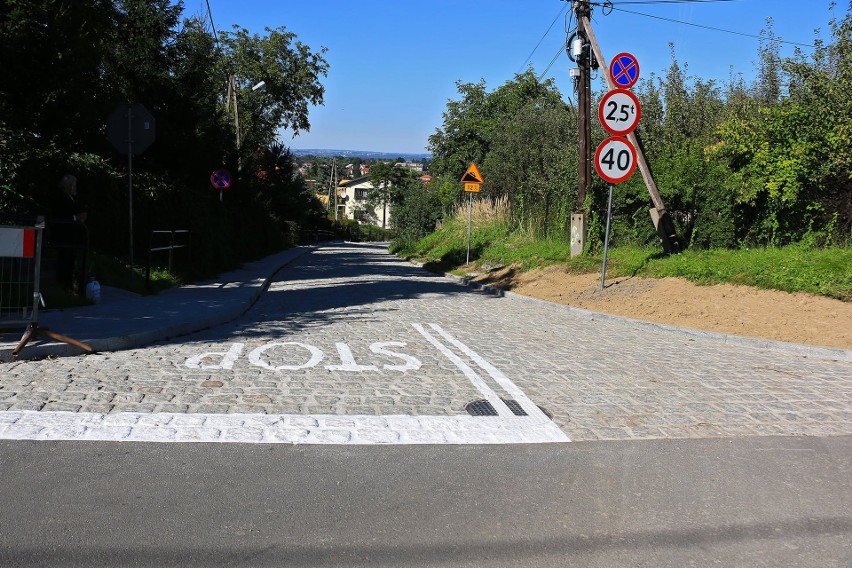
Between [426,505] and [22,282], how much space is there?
623cm

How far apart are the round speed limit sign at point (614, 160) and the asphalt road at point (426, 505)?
869 cm

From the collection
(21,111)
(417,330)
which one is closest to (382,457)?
(417,330)

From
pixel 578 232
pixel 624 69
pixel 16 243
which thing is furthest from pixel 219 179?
pixel 16 243

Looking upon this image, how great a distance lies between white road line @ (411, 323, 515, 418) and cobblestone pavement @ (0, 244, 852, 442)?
0.06 feet

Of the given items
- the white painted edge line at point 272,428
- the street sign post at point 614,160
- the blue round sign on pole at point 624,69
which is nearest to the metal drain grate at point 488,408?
the white painted edge line at point 272,428

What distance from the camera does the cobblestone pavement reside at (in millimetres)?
5531

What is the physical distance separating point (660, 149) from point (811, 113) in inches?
220

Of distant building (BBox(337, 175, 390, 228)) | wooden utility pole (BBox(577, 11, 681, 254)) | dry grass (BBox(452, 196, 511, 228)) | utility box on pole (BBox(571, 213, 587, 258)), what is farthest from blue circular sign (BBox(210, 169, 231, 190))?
distant building (BBox(337, 175, 390, 228))

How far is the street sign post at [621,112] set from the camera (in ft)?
42.8

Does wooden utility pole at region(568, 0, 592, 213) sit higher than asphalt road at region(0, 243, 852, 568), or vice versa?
wooden utility pole at region(568, 0, 592, 213)

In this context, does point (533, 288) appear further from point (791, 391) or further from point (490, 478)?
point (490, 478)

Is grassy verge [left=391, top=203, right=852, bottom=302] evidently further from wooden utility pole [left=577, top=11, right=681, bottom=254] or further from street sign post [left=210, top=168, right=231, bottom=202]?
street sign post [left=210, top=168, right=231, bottom=202]

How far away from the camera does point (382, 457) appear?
15.7ft

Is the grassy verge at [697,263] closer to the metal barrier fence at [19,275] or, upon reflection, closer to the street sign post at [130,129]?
the street sign post at [130,129]
